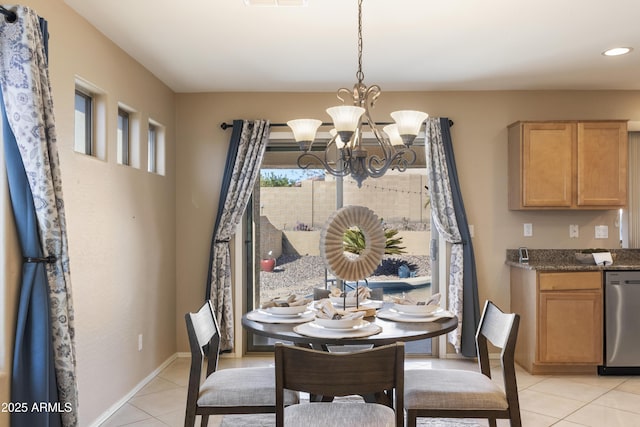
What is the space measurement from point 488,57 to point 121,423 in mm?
3548

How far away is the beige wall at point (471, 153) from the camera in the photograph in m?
4.74

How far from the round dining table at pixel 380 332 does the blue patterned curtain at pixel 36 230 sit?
0.86 metres

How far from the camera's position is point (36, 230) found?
2.30 metres

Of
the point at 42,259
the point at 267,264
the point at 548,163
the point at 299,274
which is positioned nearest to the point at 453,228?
the point at 548,163

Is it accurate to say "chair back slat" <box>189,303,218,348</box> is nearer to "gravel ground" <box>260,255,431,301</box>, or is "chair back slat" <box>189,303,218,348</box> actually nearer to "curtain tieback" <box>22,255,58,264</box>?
"curtain tieback" <box>22,255,58,264</box>

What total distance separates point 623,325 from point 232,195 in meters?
3.46

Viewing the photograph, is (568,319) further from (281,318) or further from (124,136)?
(124,136)

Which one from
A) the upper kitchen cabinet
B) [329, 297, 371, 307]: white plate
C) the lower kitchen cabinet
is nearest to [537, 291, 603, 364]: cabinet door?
the lower kitchen cabinet

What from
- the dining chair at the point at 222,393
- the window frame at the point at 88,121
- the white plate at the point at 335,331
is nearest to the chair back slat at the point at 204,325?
the dining chair at the point at 222,393

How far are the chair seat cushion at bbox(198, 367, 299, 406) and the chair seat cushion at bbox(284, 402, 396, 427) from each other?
9.3 inches

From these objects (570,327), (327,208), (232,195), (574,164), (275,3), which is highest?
(275,3)

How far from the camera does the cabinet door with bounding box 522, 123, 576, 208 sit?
444cm

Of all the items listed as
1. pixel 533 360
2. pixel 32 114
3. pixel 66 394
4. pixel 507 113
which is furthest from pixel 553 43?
pixel 66 394

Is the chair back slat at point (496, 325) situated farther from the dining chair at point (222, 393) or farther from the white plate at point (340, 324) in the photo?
the dining chair at point (222, 393)
